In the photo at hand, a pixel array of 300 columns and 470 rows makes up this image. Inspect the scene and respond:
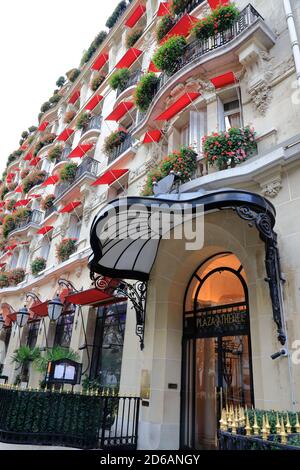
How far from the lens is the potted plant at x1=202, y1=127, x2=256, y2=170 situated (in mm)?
7641

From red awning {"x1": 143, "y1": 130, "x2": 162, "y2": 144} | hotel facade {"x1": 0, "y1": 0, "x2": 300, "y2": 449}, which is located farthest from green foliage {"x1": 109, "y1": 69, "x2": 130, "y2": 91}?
red awning {"x1": 143, "y1": 130, "x2": 162, "y2": 144}

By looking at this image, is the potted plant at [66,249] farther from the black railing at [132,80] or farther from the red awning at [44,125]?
the red awning at [44,125]

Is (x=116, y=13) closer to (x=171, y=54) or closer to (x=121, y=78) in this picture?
(x=121, y=78)

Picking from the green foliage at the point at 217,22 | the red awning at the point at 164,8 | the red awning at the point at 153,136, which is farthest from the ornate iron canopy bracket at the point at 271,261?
the red awning at the point at 164,8

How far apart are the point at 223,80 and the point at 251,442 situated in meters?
8.76

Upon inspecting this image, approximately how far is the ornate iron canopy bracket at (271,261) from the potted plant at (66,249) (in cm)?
1068

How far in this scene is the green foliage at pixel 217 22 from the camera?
369 inches

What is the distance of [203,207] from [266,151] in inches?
93.6

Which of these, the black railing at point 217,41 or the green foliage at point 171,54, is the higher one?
the green foliage at point 171,54

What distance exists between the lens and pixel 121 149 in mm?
14430

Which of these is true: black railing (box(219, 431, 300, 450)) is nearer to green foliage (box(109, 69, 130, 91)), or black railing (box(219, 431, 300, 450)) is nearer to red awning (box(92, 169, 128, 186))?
red awning (box(92, 169, 128, 186))

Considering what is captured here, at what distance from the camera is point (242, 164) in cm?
753

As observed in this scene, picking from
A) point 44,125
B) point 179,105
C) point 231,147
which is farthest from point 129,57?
point 44,125

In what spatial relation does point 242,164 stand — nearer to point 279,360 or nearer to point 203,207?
point 203,207
